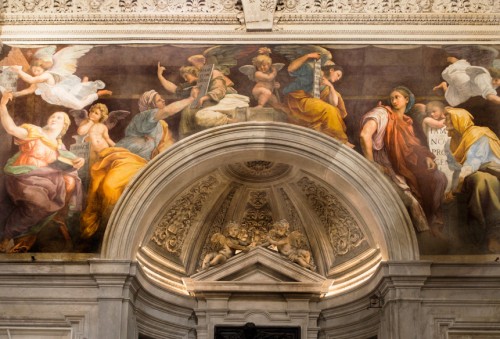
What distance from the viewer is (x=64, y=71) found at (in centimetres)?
1641

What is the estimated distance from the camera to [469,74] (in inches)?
641

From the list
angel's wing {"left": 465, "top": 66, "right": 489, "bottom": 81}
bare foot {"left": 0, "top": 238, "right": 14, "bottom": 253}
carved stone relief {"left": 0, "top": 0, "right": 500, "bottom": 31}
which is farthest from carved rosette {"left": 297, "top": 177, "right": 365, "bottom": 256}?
bare foot {"left": 0, "top": 238, "right": 14, "bottom": 253}

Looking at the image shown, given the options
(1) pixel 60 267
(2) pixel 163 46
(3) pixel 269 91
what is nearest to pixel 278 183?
(3) pixel 269 91

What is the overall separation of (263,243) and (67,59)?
15.0 feet

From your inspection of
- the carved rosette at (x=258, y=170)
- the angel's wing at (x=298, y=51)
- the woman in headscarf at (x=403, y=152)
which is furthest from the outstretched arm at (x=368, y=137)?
the carved rosette at (x=258, y=170)

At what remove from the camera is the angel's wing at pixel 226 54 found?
16438 millimetres

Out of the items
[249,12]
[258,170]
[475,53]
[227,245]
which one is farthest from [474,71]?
[227,245]

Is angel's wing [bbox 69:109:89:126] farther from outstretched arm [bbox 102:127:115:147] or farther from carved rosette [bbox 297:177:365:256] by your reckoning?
carved rosette [bbox 297:177:365:256]

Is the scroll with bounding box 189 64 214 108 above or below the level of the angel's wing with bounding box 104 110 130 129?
above

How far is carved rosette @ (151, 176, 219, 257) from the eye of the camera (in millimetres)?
16766

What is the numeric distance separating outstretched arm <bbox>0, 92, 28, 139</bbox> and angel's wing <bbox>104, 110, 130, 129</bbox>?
1325 mm

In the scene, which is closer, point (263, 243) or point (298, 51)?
point (298, 51)

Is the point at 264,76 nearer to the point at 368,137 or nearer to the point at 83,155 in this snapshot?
the point at 368,137

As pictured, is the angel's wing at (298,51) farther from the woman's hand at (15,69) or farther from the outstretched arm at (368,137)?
the woman's hand at (15,69)
